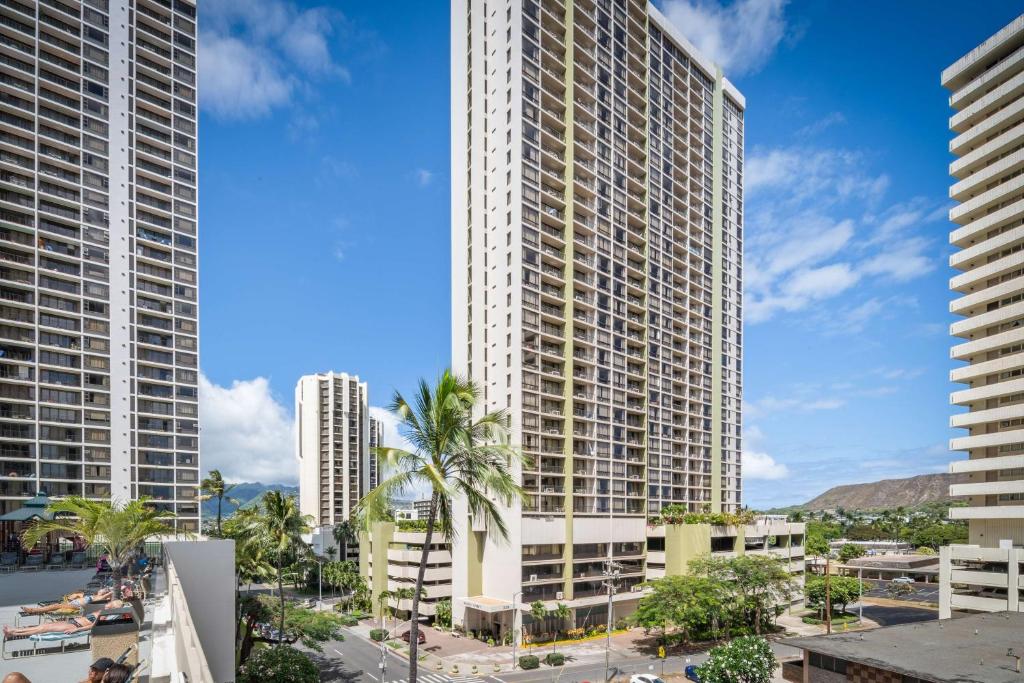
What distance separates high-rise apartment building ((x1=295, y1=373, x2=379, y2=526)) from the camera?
132m

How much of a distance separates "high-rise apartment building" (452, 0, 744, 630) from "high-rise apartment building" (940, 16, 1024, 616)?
97.4ft

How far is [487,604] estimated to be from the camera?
5462 cm

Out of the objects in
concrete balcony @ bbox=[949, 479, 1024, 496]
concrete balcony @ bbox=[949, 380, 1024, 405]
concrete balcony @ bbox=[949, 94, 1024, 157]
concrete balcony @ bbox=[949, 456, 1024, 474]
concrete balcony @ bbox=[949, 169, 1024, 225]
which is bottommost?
concrete balcony @ bbox=[949, 479, 1024, 496]

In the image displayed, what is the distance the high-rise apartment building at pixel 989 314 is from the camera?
4397 cm

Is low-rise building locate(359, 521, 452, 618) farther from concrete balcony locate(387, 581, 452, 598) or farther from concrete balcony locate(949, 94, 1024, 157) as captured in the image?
concrete balcony locate(949, 94, 1024, 157)

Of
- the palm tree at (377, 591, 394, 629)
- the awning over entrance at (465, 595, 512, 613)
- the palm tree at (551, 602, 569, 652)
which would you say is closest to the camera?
the awning over entrance at (465, 595, 512, 613)

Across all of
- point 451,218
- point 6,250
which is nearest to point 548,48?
point 451,218

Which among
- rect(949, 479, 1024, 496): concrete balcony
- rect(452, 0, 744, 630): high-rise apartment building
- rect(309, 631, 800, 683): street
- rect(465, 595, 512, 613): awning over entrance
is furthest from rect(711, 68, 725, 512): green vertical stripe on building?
rect(465, 595, 512, 613): awning over entrance

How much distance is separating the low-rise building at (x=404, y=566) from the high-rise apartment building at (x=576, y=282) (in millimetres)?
4564

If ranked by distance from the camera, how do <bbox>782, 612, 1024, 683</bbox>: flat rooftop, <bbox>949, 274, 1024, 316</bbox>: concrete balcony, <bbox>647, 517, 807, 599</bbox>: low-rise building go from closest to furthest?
1. <bbox>782, 612, 1024, 683</bbox>: flat rooftop
2. <bbox>949, 274, 1024, 316</bbox>: concrete balcony
3. <bbox>647, 517, 807, 599</bbox>: low-rise building

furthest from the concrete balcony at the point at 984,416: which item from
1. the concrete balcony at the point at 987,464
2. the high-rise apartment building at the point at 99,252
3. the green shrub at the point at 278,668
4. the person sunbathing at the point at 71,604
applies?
the high-rise apartment building at the point at 99,252

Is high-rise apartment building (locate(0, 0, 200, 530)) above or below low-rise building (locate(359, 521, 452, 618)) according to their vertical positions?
above

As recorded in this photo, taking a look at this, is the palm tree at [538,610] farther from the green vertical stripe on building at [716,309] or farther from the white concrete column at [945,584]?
the green vertical stripe on building at [716,309]

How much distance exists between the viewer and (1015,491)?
1705 inches
